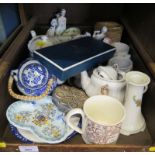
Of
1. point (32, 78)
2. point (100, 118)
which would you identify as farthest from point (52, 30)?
point (100, 118)

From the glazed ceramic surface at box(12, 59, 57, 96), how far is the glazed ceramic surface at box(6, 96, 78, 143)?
0.04 meters

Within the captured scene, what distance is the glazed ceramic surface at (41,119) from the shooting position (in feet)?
1.38

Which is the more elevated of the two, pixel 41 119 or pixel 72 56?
pixel 72 56

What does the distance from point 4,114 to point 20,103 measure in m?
0.05

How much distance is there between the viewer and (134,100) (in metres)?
0.42

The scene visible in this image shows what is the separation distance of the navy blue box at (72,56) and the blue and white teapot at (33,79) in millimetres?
21

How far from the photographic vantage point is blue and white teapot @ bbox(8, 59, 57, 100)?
480 mm

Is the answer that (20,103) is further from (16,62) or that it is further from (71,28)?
(71,28)

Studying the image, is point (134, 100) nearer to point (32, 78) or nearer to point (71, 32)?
point (32, 78)

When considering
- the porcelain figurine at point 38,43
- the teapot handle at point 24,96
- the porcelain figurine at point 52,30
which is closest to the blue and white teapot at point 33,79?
the teapot handle at point 24,96

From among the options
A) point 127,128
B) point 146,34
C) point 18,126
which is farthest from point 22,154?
point 146,34

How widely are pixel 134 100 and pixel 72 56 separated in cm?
18

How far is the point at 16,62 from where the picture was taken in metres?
0.53

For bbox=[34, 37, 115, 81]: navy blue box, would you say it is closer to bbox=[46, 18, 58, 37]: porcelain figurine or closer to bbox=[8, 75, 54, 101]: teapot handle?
bbox=[8, 75, 54, 101]: teapot handle
